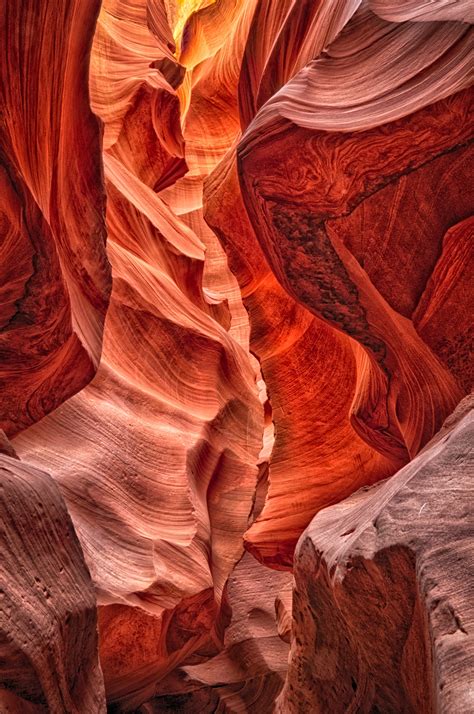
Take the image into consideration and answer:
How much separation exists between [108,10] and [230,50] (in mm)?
1970

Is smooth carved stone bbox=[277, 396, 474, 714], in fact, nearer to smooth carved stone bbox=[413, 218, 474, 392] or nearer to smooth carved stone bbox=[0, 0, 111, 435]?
smooth carved stone bbox=[413, 218, 474, 392]

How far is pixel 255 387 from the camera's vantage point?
325 inches

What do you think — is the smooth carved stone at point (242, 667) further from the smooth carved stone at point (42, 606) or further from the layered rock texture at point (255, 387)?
the smooth carved stone at point (42, 606)

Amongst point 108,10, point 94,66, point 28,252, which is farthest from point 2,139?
point 108,10

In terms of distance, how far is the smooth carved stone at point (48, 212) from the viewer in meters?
3.75

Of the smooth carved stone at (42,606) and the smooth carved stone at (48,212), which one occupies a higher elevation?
the smooth carved stone at (48,212)

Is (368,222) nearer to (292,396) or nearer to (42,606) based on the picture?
(42,606)

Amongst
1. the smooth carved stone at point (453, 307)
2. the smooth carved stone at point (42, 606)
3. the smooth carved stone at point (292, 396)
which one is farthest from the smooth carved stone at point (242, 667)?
the smooth carved stone at point (453, 307)

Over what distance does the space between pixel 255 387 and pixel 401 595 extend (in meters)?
5.31

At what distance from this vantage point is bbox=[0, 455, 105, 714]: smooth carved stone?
9.99 ft

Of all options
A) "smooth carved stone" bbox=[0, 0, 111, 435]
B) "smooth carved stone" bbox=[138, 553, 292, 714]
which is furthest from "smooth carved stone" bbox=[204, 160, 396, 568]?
"smooth carved stone" bbox=[0, 0, 111, 435]

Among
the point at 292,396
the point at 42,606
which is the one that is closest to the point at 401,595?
the point at 42,606

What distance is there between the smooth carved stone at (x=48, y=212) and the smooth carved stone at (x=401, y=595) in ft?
5.61

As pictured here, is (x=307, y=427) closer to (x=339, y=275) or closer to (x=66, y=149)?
Answer: (x=339, y=275)
